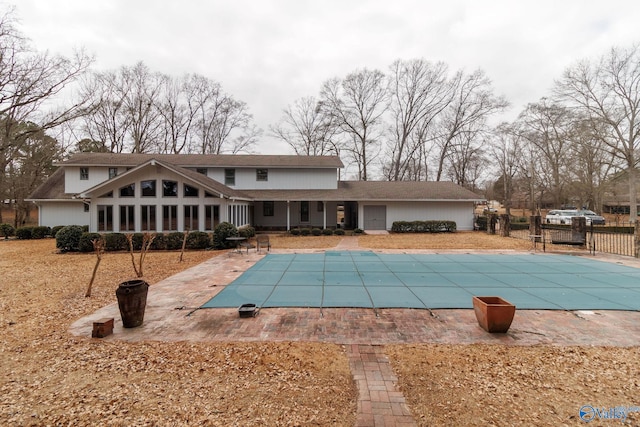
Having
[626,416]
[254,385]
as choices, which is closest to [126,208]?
[254,385]

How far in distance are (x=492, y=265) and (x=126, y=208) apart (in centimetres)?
1850

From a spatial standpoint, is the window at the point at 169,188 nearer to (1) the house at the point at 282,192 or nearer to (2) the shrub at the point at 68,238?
(1) the house at the point at 282,192

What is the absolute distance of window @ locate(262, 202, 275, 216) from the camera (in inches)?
907

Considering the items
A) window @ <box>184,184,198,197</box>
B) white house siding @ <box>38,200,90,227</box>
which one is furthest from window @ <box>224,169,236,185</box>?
white house siding @ <box>38,200,90,227</box>

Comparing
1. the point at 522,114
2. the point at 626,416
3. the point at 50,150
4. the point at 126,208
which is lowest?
the point at 626,416

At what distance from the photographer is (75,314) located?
5832mm

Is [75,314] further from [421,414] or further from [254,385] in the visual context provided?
[421,414]

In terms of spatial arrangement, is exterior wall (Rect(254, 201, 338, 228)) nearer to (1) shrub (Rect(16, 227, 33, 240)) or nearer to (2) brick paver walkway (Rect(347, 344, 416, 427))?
(1) shrub (Rect(16, 227, 33, 240))

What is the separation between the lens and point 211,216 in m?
15.9

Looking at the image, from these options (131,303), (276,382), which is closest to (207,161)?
(131,303)

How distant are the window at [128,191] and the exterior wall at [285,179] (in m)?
7.09

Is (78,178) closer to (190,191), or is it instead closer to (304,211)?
(190,191)

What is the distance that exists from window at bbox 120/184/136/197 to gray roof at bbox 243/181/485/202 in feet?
24.3

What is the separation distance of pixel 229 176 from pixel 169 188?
7.06m
